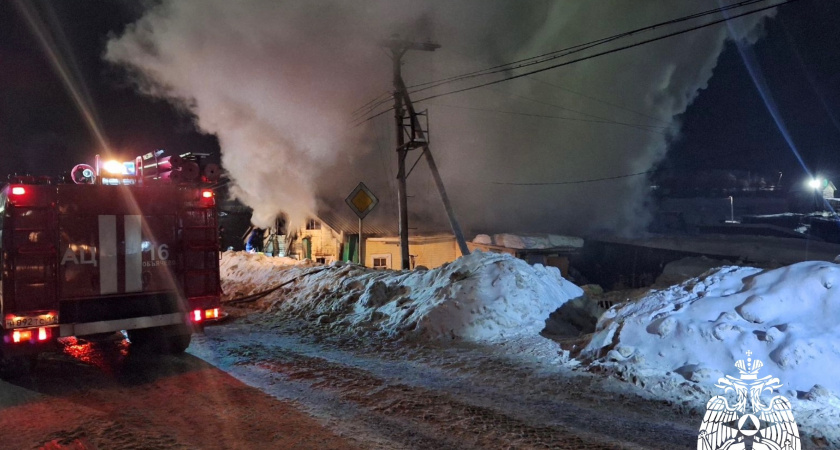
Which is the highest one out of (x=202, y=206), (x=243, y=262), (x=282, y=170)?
(x=282, y=170)

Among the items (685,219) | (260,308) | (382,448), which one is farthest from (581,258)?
(382,448)

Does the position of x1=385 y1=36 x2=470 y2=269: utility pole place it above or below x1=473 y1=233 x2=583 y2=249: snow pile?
above

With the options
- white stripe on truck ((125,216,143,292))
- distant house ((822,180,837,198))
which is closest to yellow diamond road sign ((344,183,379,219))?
white stripe on truck ((125,216,143,292))

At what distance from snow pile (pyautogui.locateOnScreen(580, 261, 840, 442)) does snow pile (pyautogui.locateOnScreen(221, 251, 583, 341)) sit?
2159 mm

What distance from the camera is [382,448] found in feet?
14.8

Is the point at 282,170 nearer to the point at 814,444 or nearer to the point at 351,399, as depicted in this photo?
the point at 351,399

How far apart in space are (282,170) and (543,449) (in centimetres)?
2139

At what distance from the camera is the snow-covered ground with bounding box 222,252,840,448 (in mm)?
5244

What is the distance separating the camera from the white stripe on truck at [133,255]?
23.6 feet

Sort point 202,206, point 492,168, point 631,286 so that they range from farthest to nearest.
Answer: point 492,168 < point 631,286 < point 202,206

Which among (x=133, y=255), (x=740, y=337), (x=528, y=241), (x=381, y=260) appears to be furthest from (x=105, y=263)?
(x=381, y=260)

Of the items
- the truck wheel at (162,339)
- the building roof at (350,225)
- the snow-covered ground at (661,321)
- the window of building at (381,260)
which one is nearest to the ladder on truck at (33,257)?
the truck wheel at (162,339)

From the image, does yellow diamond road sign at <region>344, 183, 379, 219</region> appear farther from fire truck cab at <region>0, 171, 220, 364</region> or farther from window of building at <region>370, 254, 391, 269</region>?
window of building at <region>370, 254, 391, 269</region>

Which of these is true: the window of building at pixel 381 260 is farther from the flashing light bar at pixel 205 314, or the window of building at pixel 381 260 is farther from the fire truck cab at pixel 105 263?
the flashing light bar at pixel 205 314
